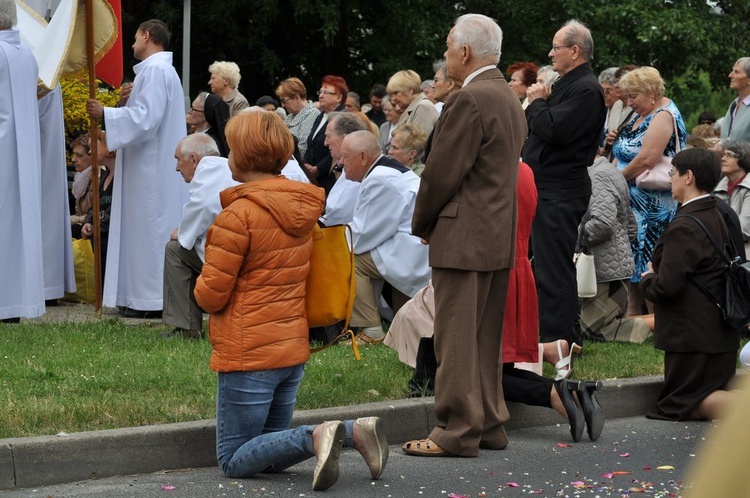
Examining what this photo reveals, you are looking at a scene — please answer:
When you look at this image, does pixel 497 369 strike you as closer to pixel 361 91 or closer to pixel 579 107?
pixel 579 107

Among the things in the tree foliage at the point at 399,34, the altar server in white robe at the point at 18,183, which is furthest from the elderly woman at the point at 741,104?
the tree foliage at the point at 399,34

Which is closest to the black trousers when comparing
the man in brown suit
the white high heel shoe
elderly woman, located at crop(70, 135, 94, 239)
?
the white high heel shoe

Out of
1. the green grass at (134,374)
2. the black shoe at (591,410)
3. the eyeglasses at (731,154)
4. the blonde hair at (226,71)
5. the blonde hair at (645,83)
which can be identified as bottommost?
the green grass at (134,374)

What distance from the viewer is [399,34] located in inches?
851

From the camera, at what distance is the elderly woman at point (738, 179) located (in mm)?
9164

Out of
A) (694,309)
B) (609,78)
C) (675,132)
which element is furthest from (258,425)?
(609,78)

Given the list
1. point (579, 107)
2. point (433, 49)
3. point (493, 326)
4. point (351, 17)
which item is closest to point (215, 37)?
point (351, 17)

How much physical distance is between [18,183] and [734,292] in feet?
16.6

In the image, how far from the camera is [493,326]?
575 cm

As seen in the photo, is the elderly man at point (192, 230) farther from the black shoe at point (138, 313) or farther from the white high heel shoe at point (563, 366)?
the white high heel shoe at point (563, 366)

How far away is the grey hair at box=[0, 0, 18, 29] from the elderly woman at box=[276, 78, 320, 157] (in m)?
4.09

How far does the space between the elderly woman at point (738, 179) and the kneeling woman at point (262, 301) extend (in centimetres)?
507

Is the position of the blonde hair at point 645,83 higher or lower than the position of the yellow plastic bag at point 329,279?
higher

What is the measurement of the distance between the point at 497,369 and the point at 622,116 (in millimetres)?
5219
